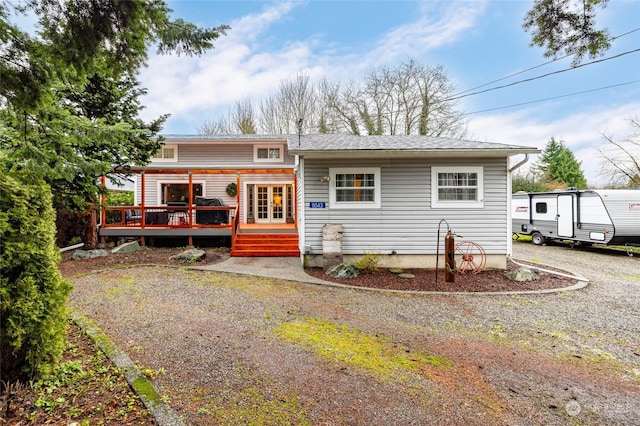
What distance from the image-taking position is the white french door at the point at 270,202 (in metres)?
13.5

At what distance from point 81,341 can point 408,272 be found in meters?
6.37

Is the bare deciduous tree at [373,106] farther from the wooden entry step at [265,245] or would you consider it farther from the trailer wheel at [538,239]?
the wooden entry step at [265,245]

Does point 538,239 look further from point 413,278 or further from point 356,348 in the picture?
point 356,348

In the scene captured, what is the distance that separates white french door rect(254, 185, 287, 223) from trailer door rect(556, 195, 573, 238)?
1136 cm

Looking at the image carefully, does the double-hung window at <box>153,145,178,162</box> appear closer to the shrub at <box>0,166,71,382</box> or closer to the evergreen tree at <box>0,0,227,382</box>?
the evergreen tree at <box>0,0,227,382</box>

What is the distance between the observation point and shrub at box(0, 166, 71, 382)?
221 cm

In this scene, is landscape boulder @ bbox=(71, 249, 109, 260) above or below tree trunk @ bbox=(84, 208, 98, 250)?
below

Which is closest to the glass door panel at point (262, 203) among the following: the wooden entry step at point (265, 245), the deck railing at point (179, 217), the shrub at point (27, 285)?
the deck railing at point (179, 217)

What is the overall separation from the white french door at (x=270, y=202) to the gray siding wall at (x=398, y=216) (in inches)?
239

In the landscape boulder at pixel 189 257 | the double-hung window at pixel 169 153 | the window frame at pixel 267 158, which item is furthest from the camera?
the window frame at pixel 267 158

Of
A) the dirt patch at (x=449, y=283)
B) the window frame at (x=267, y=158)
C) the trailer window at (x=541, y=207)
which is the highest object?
the window frame at (x=267, y=158)

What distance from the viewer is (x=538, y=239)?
519 inches

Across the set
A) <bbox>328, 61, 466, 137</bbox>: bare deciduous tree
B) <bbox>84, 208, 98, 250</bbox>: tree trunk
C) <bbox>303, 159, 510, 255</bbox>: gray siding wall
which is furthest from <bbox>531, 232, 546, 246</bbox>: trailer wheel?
<bbox>84, 208, 98, 250</bbox>: tree trunk

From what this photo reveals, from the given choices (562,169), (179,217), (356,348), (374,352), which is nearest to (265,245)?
(179,217)
